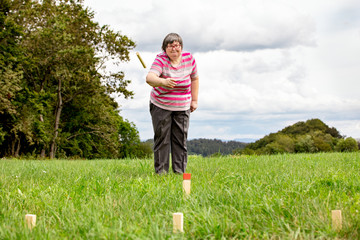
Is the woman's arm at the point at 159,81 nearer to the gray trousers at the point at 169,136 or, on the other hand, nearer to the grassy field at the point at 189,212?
the gray trousers at the point at 169,136

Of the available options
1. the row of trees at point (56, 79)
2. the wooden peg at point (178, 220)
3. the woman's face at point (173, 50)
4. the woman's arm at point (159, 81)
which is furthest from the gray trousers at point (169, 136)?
the row of trees at point (56, 79)

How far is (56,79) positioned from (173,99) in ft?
74.0

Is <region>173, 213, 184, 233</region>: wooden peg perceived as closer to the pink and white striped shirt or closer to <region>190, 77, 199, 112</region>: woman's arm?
the pink and white striped shirt

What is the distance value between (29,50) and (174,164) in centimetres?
2100

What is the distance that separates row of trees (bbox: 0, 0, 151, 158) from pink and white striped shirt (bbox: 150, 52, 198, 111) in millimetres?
16041

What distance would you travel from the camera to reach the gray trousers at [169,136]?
18.1ft

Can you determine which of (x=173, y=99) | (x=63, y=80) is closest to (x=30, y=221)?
(x=173, y=99)

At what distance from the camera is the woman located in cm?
532

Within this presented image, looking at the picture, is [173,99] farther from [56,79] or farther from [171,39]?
[56,79]

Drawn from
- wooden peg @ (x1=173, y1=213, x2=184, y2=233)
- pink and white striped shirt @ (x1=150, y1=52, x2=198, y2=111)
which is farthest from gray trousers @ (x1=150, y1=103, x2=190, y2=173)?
wooden peg @ (x1=173, y1=213, x2=184, y2=233)

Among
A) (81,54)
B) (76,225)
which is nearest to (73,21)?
(81,54)

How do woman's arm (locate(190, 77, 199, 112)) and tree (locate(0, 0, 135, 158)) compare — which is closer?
woman's arm (locate(190, 77, 199, 112))

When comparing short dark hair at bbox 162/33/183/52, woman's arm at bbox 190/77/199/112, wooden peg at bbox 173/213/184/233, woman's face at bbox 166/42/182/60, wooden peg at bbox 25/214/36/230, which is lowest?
wooden peg at bbox 25/214/36/230

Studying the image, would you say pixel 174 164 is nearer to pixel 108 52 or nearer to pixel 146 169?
pixel 146 169
